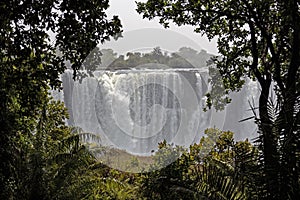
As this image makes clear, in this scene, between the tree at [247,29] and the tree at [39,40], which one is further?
the tree at [247,29]

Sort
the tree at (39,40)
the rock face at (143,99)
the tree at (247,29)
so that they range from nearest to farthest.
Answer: the tree at (39,40), the tree at (247,29), the rock face at (143,99)

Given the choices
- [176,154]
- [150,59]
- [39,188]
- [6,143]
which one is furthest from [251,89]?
[6,143]

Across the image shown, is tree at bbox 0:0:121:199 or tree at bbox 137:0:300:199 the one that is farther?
tree at bbox 137:0:300:199

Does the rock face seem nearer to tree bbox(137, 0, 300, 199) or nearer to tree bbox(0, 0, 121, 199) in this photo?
tree bbox(137, 0, 300, 199)

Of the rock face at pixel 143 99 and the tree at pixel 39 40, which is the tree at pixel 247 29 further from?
the rock face at pixel 143 99

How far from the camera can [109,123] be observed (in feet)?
45.3

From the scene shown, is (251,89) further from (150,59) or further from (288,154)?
(288,154)

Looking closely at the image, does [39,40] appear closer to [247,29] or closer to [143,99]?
[247,29]

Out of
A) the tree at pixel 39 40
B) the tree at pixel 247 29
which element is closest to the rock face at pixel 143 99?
the tree at pixel 247 29

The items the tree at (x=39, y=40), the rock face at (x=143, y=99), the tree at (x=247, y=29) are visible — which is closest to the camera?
the tree at (x=39, y=40)

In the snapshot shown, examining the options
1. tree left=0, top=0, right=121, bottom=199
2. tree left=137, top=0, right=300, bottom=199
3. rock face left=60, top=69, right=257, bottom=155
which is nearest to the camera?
tree left=0, top=0, right=121, bottom=199

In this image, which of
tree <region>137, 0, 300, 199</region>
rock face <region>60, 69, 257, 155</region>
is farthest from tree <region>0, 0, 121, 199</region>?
rock face <region>60, 69, 257, 155</region>

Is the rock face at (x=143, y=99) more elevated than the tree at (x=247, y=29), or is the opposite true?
the tree at (x=247, y=29)

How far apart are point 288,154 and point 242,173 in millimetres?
505
